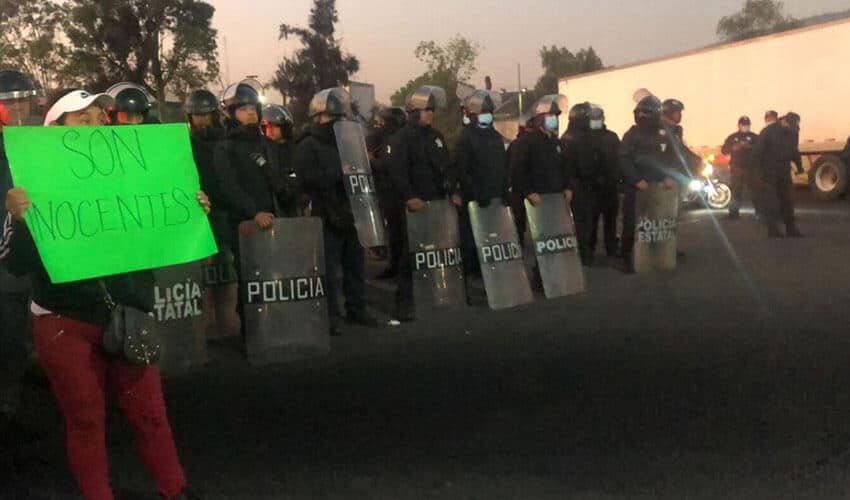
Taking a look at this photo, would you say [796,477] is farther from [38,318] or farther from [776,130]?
[776,130]

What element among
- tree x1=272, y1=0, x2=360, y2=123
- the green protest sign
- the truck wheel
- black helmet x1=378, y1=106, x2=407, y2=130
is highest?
tree x1=272, y1=0, x2=360, y2=123

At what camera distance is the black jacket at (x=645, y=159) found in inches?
401

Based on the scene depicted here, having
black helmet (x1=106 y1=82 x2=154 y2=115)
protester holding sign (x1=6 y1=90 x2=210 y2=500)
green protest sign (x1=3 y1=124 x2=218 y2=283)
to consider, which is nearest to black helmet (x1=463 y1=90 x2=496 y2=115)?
black helmet (x1=106 y1=82 x2=154 y2=115)

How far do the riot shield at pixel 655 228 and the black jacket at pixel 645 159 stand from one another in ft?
0.76

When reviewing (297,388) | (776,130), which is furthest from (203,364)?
(776,130)

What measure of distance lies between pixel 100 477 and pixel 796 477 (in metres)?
3.18

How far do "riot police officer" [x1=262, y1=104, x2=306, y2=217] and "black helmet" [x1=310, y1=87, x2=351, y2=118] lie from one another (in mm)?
458

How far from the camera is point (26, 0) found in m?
27.1

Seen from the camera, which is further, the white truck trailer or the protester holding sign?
the white truck trailer

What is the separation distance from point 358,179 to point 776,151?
7.43 metres

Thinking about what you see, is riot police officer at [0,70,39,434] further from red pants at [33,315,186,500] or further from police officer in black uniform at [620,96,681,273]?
police officer in black uniform at [620,96,681,273]

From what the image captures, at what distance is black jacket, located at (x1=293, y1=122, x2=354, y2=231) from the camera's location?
24.5ft

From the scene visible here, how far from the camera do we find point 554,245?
355 inches

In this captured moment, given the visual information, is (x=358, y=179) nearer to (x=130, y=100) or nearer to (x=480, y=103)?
(x=480, y=103)
